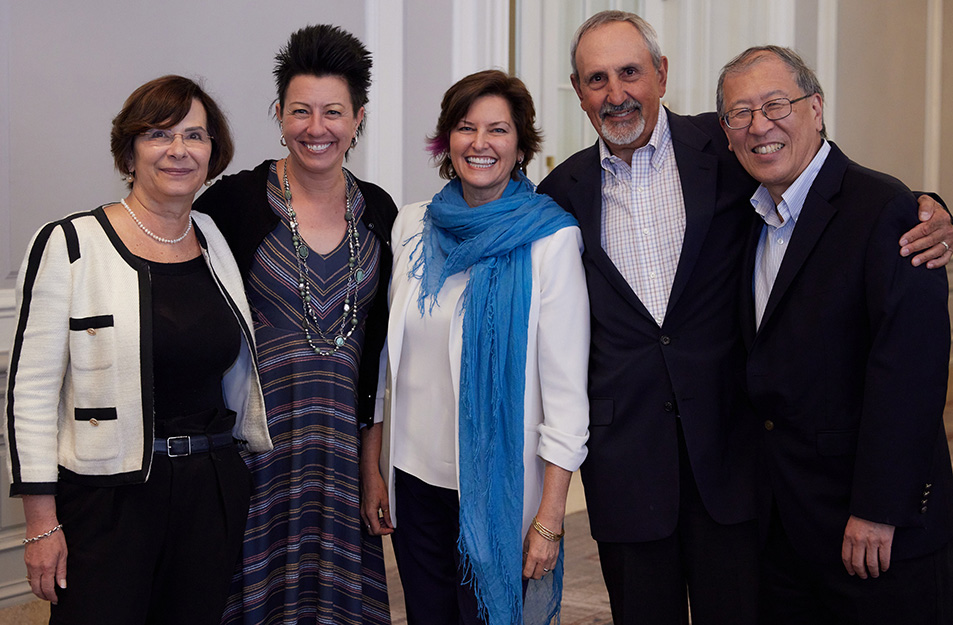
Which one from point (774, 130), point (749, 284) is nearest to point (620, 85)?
point (774, 130)

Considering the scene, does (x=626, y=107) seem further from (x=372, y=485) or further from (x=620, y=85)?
(x=372, y=485)

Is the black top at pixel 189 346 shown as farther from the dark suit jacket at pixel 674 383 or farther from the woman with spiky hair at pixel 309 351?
the dark suit jacket at pixel 674 383

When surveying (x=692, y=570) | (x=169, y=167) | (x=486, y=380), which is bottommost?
(x=692, y=570)

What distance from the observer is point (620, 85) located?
2.02 m

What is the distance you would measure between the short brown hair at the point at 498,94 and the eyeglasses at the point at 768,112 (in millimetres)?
448

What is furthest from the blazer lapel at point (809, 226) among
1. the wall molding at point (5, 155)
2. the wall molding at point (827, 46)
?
the wall molding at point (827, 46)

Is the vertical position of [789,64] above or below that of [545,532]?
above

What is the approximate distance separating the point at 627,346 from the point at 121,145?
1145mm

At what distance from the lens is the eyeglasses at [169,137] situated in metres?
1.86

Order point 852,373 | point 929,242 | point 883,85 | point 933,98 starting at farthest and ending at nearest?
point 933,98 < point 883,85 < point 852,373 < point 929,242

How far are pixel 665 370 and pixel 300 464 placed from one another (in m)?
0.85

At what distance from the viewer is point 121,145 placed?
1858 mm

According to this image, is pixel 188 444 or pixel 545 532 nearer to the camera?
pixel 188 444

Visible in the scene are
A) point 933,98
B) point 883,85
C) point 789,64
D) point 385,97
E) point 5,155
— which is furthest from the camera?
point 933,98
